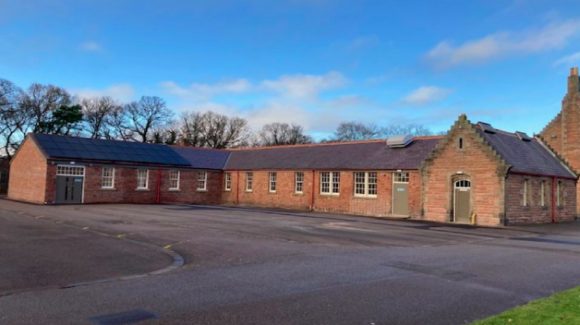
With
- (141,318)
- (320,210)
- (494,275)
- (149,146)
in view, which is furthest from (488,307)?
(149,146)

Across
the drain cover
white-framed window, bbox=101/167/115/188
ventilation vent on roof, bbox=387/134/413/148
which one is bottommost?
the drain cover

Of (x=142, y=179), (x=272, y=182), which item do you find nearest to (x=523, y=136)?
(x=272, y=182)

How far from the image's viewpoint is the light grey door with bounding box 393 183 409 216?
2794 centimetres

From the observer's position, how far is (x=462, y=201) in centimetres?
2498

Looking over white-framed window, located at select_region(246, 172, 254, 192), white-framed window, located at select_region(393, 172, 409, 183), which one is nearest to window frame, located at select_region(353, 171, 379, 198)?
white-framed window, located at select_region(393, 172, 409, 183)

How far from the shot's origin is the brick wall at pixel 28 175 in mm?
31966

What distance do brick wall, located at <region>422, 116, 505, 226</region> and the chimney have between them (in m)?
23.2

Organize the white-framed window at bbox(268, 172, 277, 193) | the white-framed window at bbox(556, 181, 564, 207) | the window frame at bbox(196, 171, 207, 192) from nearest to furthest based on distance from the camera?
the white-framed window at bbox(556, 181, 564, 207) → the white-framed window at bbox(268, 172, 277, 193) → the window frame at bbox(196, 171, 207, 192)

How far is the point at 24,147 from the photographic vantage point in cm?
3556

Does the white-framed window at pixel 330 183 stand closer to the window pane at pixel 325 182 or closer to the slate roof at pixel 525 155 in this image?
the window pane at pixel 325 182

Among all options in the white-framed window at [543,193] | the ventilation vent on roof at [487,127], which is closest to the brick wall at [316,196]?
the ventilation vent on roof at [487,127]

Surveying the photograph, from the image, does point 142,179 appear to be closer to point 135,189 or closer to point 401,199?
point 135,189

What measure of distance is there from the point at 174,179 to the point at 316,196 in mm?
13486

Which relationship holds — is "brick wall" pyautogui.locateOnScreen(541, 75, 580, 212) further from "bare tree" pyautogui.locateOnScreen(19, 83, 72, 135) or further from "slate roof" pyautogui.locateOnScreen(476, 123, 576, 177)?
"bare tree" pyautogui.locateOnScreen(19, 83, 72, 135)
